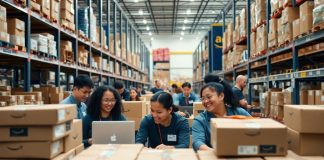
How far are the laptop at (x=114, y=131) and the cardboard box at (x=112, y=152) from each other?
0.79 metres

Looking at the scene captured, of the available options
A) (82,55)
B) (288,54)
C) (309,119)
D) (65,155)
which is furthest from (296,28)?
(82,55)

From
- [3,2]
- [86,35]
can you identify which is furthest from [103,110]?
[86,35]

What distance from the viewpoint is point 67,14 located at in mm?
6898

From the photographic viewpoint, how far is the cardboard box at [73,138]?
2.56 metres

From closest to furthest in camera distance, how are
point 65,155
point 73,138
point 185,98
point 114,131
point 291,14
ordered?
point 65,155 → point 73,138 → point 114,131 → point 291,14 → point 185,98

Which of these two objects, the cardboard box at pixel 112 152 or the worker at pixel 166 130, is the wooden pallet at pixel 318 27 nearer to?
the worker at pixel 166 130

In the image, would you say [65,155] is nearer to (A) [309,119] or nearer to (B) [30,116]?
(B) [30,116]

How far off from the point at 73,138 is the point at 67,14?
4.61m

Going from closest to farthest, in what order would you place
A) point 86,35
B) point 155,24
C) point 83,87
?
point 83,87 < point 86,35 < point 155,24

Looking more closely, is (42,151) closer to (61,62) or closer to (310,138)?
(310,138)

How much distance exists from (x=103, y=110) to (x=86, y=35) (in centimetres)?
446

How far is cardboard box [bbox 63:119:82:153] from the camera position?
8.40ft

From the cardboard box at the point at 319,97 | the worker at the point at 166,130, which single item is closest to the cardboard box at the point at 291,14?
the cardboard box at the point at 319,97

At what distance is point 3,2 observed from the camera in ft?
14.1
